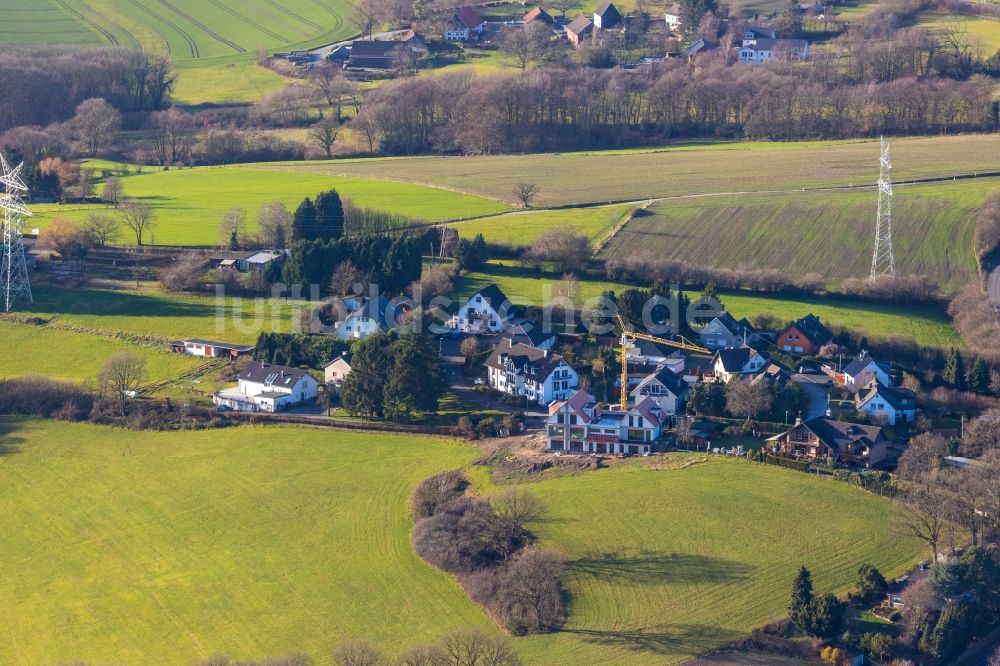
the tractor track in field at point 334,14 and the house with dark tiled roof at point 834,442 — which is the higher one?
the tractor track in field at point 334,14

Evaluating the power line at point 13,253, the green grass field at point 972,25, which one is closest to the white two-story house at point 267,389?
the power line at point 13,253

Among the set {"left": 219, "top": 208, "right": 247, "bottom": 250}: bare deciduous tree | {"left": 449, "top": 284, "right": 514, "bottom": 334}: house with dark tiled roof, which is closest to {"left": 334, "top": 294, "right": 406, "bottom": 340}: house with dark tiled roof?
{"left": 449, "top": 284, "right": 514, "bottom": 334}: house with dark tiled roof

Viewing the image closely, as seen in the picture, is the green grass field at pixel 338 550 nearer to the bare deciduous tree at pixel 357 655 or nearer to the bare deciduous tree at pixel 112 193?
the bare deciduous tree at pixel 357 655

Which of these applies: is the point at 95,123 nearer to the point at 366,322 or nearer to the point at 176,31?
the point at 176,31

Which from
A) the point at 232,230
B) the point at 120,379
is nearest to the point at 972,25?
the point at 232,230

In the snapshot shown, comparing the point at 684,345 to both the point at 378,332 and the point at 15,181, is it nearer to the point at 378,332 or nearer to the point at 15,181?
the point at 378,332

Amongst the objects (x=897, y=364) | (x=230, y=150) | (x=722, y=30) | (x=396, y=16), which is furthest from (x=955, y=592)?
(x=396, y=16)
